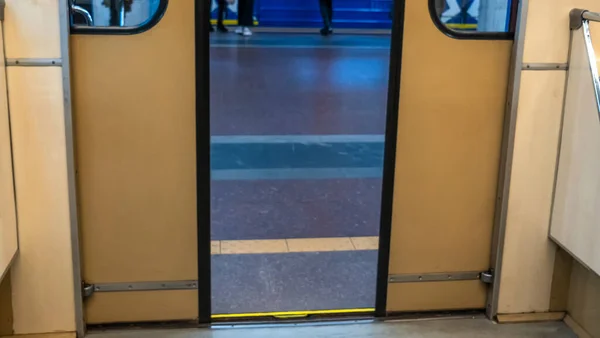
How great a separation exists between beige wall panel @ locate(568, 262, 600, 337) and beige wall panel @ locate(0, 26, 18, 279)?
2.39 meters

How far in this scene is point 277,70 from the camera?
32.6 ft

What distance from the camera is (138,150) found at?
2.88 metres

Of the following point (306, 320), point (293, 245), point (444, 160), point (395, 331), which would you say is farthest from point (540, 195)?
point (293, 245)

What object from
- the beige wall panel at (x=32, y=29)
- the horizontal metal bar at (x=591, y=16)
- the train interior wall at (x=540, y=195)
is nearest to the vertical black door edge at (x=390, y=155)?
the train interior wall at (x=540, y=195)

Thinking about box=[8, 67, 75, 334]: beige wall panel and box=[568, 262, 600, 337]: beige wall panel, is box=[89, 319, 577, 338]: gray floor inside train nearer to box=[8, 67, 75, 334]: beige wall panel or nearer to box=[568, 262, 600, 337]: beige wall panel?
box=[568, 262, 600, 337]: beige wall panel

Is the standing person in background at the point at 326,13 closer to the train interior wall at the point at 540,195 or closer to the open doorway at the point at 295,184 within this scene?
the open doorway at the point at 295,184

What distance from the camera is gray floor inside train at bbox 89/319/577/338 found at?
10.0 ft

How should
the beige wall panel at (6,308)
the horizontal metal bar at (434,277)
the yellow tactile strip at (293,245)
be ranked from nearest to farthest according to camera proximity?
the beige wall panel at (6,308), the horizontal metal bar at (434,277), the yellow tactile strip at (293,245)

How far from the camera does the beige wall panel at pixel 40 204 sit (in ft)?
8.86

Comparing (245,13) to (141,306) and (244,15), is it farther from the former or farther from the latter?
(141,306)

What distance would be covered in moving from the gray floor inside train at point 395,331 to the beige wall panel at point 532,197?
109 millimetres

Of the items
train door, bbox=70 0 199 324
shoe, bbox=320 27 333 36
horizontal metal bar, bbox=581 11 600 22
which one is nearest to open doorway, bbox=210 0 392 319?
train door, bbox=70 0 199 324

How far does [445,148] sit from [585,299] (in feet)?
2.99

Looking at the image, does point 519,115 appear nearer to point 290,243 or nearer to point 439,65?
point 439,65
